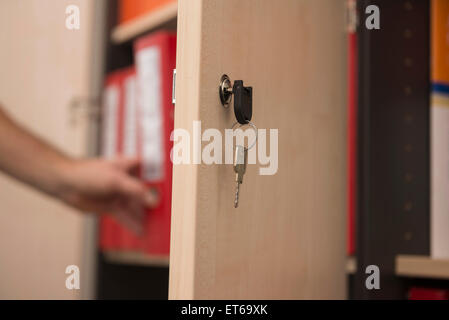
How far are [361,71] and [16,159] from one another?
66cm

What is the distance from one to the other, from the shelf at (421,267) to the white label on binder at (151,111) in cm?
53

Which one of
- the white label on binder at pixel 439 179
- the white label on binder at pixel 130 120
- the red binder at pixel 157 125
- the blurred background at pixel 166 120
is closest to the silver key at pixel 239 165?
the blurred background at pixel 166 120

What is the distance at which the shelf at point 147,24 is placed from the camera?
116 centimetres

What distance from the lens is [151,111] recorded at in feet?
3.81

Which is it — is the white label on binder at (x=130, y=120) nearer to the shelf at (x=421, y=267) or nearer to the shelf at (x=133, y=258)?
the shelf at (x=133, y=258)

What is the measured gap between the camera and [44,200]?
1.39 metres

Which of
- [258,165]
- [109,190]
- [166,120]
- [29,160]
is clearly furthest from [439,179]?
[29,160]

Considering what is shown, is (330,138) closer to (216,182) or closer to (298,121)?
(298,121)

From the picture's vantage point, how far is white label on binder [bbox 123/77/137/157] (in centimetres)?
124

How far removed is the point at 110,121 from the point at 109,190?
238 millimetres

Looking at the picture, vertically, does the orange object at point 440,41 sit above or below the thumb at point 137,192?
above

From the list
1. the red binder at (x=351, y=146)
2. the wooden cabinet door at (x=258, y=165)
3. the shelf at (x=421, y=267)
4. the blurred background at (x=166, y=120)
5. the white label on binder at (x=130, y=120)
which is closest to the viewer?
the wooden cabinet door at (x=258, y=165)

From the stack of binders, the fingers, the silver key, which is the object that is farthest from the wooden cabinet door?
the fingers

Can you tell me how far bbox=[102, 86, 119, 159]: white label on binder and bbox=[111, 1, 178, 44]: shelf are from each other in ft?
0.44
